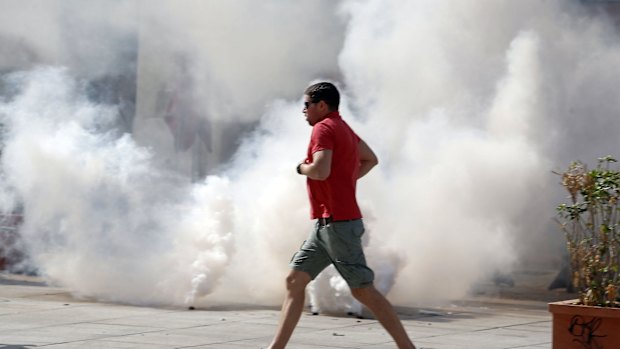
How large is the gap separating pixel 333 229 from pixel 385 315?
522 millimetres

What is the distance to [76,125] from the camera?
35.6 ft

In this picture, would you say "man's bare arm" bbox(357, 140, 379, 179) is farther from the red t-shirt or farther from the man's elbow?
the man's elbow

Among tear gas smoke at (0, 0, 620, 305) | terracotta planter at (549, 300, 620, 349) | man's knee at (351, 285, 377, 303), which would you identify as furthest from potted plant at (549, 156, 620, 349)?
tear gas smoke at (0, 0, 620, 305)

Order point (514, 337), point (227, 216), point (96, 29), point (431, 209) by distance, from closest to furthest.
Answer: point (514, 337) → point (227, 216) → point (431, 209) → point (96, 29)

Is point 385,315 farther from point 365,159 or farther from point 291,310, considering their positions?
point 365,159

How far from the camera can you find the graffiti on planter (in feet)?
19.5

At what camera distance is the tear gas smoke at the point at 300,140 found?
9.80m

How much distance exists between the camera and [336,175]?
6176 mm

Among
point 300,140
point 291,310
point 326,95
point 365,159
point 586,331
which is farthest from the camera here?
point 300,140

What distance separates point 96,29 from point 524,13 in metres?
5.51

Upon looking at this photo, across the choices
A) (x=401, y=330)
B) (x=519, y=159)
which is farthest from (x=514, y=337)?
(x=519, y=159)

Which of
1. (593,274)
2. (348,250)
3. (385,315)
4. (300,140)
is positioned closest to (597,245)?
(593,274)

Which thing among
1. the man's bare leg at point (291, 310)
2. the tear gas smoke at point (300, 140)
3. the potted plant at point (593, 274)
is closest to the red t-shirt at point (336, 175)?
the man's bare leg at point (291, 310)

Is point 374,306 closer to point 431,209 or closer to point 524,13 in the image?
point 431,209
